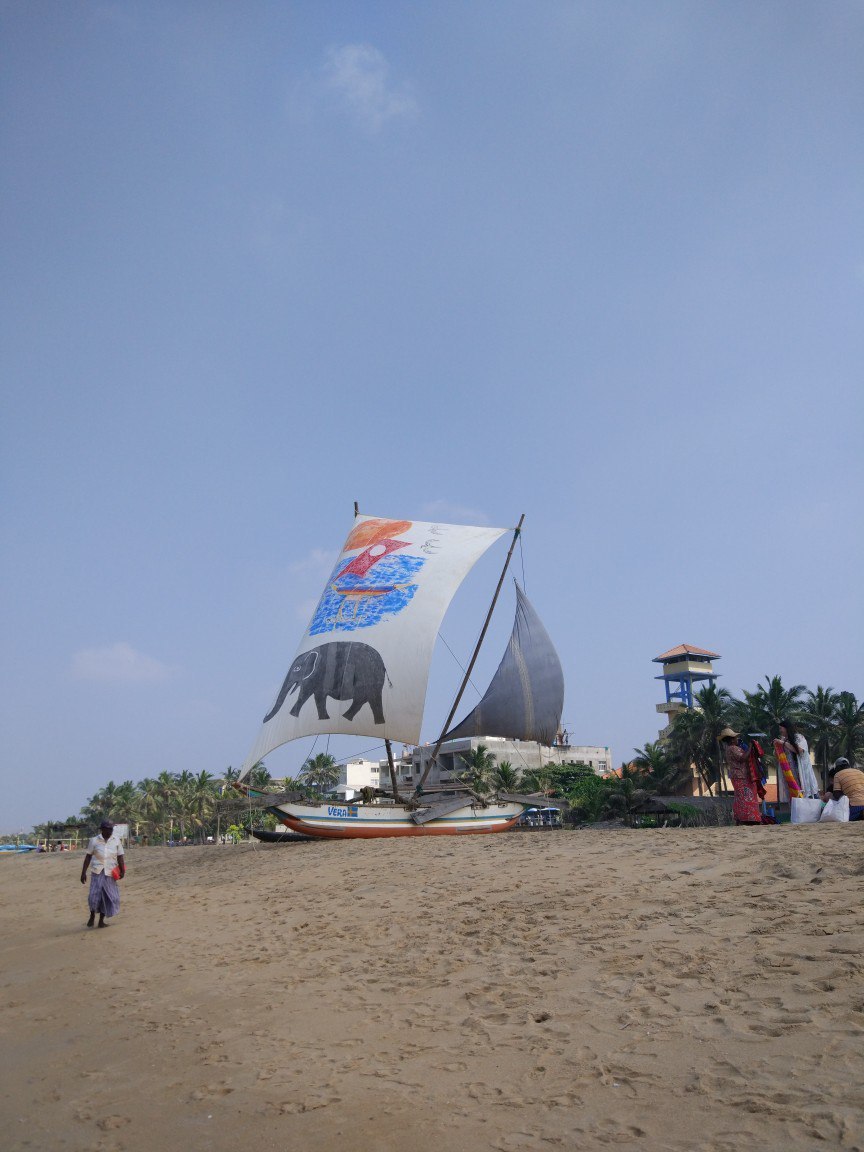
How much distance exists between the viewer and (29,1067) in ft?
19.2

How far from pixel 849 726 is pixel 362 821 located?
3659 centimetres

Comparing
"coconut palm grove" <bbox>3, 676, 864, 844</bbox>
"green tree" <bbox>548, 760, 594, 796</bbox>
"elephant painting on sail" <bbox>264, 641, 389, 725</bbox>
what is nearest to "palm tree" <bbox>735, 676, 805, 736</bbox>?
"coconut palm grove" <bbox>3, 676, 864, 844</bbox>

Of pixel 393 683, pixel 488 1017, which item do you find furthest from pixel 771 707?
pixel 488 1017

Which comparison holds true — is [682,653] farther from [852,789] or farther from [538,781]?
[852,789]

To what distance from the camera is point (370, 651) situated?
27266mm

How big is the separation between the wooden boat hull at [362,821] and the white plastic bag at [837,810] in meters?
15.3

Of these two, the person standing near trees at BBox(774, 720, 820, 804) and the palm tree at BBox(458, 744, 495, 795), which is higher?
the person standing near trees at BBox(774, 720, 820, 804)

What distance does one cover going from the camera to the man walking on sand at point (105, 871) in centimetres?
1134

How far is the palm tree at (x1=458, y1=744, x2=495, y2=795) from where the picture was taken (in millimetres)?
63847

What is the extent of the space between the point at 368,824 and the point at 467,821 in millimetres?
3915

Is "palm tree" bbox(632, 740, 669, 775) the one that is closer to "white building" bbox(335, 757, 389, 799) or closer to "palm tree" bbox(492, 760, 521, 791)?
"palm tree" bbox(492, 760, 521, 791)

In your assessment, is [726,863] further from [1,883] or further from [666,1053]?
[1,883]

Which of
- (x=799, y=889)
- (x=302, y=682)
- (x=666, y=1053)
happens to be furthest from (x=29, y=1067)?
(x=302, y=682)

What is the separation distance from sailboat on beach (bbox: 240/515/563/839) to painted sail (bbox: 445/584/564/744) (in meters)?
0.04
